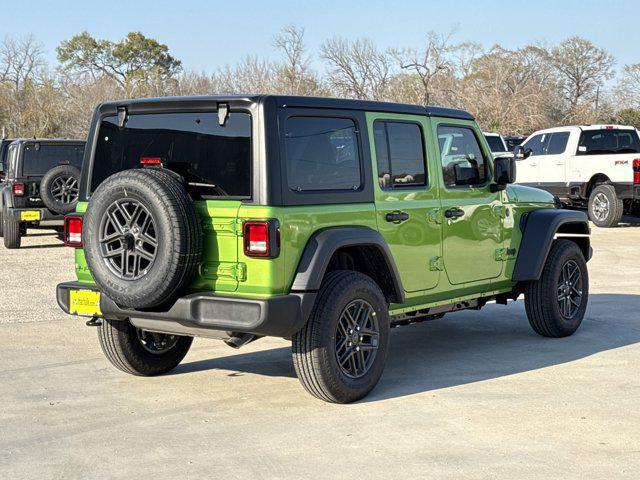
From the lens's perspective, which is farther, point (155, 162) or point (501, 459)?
point (155, 162)

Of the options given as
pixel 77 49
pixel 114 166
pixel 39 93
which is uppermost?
pixel 77 49

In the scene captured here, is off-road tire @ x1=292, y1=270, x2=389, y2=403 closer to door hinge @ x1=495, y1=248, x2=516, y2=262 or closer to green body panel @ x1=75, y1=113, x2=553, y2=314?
green body panel @ x1=75, y1=113, x2=553, y2=314

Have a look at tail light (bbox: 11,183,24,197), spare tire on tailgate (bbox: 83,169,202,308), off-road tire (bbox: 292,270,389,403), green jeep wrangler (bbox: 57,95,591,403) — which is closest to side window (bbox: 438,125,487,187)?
green jeep wrangler (bbox: 57,95,591,403)

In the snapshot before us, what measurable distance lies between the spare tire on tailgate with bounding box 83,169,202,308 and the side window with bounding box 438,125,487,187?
7.61ft

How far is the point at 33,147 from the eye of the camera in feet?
53.6

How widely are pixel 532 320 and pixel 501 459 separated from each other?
11.3 ft

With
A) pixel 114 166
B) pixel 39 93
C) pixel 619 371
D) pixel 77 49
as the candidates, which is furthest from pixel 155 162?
pixel 77 49

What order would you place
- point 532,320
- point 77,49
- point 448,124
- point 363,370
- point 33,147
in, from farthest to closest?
point 77,49 → point 33,147 → point 532,320 → point 448,124 → point 363,370

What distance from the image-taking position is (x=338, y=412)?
5973mm

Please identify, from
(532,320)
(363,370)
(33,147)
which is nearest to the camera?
(363,370)

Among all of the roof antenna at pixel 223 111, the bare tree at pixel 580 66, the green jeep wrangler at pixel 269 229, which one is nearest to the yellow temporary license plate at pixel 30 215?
the green jeep wrangler at pixel 269 229

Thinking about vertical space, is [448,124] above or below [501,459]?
above

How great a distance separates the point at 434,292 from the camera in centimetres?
711

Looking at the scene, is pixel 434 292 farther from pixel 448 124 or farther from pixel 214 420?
pixel 214 420
